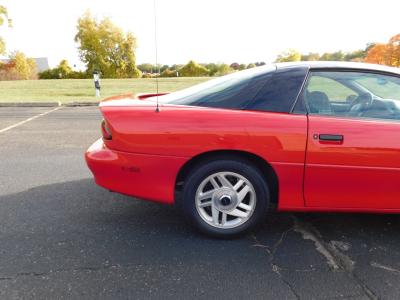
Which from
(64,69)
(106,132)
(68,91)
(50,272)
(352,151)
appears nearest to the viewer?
(50,272)

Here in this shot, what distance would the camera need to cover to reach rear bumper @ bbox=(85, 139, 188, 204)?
2656 mm

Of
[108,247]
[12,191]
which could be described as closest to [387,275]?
[108,247]

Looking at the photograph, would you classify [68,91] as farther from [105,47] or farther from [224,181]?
[105,47]

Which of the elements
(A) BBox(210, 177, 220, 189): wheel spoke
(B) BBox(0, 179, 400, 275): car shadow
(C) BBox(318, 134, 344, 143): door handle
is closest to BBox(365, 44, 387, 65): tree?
(B) BBox(0, 179, 400, 275): car shadow

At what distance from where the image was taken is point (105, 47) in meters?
56.7

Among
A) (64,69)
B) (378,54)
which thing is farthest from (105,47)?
(378,54)

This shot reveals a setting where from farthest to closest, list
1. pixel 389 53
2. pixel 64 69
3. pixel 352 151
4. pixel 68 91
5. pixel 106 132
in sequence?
1. pixel 64 69
2. pixel 389 53
3. pixel 68 91
4. pixel 106 132
5. pixel 352 151

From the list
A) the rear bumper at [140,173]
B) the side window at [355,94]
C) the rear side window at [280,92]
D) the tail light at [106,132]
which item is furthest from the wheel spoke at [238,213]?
the tail light at [106,132]

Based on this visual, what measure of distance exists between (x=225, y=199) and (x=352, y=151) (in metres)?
1.01

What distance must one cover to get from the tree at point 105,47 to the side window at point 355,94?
56.2 m

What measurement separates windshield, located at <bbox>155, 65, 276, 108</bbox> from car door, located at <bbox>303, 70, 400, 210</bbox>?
0.41 m

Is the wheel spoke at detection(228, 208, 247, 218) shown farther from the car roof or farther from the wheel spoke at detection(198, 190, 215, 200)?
the car roof

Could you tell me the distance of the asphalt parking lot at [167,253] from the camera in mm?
2166

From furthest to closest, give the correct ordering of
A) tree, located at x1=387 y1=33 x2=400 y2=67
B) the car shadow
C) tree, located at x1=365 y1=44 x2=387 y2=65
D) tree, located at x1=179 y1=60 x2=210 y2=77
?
tree, located at x1=179 y1=60 x2=210 y2=77 < tree, located at x1=365 y1=44 x2=387 y2=65 < tree, located at x1=387 y1=33 x2=400 y2=67 < the car shadow
